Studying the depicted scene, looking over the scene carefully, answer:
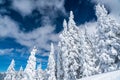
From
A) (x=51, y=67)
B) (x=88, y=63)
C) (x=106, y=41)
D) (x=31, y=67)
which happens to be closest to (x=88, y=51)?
(x=88, y=63)

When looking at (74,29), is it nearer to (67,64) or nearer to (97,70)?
(67,64)

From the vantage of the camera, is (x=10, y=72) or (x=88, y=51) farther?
(x=10, y=72)

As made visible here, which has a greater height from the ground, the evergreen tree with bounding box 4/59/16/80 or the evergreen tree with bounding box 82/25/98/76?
the evergreen tree with bounding box 4/59/16/80

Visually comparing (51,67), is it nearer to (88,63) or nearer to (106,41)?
(88,63)

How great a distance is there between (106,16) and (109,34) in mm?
4511

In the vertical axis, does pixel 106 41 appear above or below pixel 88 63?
above

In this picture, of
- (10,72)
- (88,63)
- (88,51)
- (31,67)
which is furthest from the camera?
(10,72)

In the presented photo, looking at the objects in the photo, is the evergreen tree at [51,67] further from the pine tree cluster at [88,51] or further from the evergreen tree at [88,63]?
the evergreen tree at [88,63]

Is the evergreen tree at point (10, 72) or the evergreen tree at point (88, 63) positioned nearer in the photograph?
the evergreen tree at point (88, 63)

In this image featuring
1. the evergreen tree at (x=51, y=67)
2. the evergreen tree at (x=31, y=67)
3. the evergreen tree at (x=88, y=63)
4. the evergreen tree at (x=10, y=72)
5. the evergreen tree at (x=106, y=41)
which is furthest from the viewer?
the evergreen tree at (x=10, y=72)

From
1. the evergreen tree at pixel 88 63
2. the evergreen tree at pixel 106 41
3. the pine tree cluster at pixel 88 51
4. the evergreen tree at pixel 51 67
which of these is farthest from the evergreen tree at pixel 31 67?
the evergreen tree at pixel 106 41

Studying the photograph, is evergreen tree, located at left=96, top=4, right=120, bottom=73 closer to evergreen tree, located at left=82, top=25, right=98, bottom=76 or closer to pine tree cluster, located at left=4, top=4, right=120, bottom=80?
pine tree cluster, located at left=4, top=4, right=120, bottom=80

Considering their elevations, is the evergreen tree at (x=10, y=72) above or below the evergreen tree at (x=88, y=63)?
above

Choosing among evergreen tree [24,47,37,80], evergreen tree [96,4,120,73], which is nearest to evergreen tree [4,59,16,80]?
evergreen tree [24,47,37,80]
